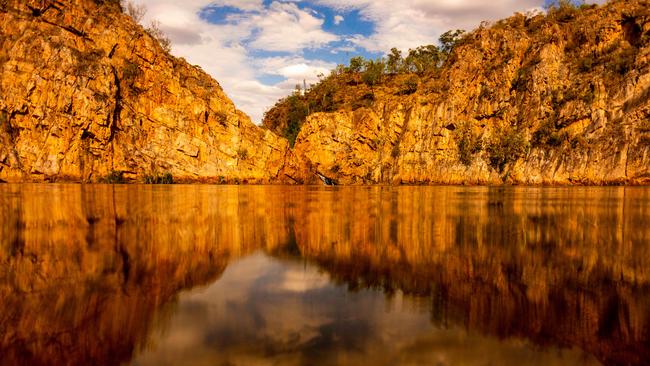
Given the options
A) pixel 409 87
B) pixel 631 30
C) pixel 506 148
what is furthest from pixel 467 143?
pixel 631 30

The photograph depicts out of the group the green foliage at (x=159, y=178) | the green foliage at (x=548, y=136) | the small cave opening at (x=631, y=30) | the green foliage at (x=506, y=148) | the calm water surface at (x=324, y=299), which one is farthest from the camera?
the green foliage at (x=506, y=148)

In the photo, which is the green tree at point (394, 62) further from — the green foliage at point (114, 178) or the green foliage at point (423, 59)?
the green foliage at point (114, 178)

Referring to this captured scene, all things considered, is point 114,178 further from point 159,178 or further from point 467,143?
point 467,143

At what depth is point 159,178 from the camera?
62219mm

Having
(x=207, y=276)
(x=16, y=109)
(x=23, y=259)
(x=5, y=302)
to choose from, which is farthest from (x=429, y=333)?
(x=16, y=109)

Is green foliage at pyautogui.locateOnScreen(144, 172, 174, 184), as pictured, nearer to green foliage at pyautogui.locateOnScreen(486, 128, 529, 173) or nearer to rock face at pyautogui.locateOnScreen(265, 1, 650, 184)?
rock face at pyautogui.locateOnScreen(265, 1, 650, 184)

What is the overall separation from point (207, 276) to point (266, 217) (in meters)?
8.59

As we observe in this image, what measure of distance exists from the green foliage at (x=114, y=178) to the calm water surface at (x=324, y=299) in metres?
53.6

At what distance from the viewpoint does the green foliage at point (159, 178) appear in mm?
61400

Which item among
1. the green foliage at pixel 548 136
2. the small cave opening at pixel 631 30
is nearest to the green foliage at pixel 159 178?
the green foliage at pixel 548 136

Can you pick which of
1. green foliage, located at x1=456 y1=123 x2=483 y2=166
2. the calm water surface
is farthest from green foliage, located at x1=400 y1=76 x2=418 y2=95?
the calm water surface

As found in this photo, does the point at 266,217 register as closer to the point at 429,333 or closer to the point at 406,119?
the point at 429,333

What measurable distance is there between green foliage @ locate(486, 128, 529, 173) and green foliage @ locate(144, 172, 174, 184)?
54.6 m

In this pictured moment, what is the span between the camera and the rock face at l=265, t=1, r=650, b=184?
5959 cm
